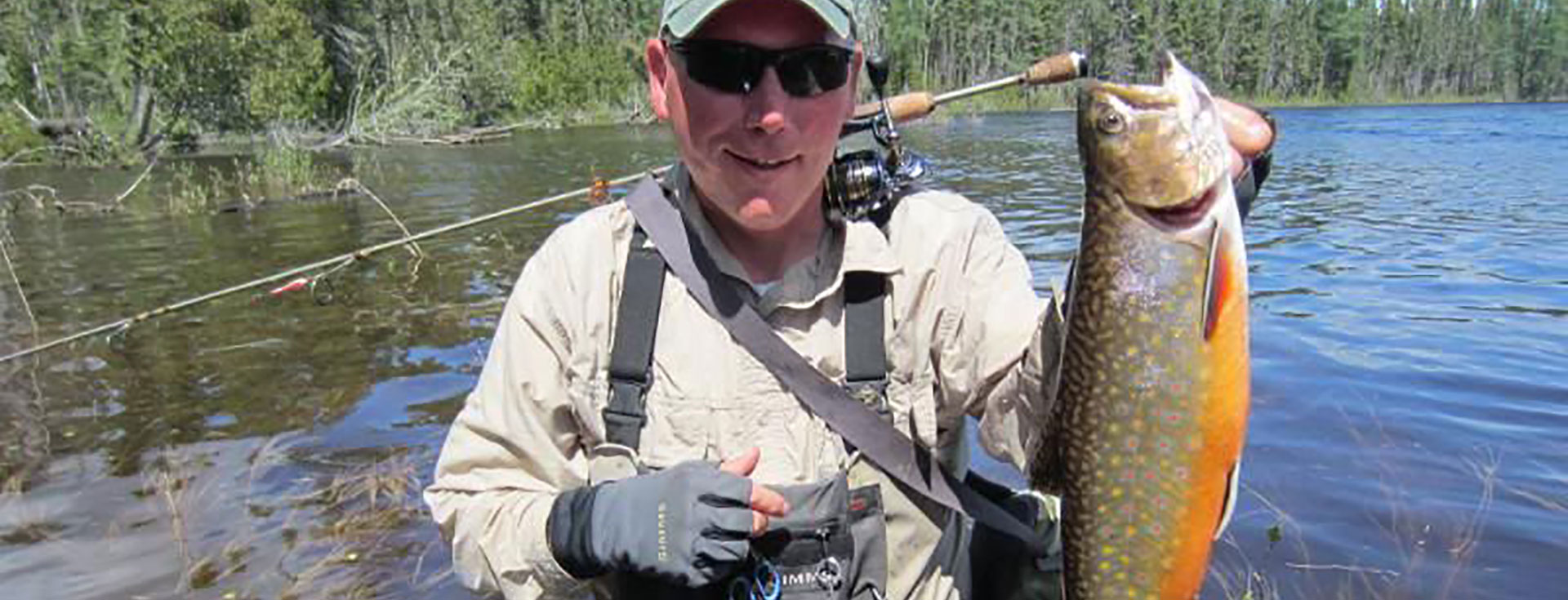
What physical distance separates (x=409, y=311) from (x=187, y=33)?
24.9 m

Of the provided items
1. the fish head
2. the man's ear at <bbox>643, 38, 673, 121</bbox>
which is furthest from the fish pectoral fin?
the man's ear at <bbox>643, 38, 673, 121</bbox>

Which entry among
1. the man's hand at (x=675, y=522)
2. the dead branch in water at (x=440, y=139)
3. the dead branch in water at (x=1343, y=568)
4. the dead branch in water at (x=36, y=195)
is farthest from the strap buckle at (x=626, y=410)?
the dead branch in water at (x=440, y=139)

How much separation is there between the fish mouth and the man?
50 centimetres

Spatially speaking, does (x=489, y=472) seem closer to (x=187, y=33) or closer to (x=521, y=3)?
(x=187, y=33)

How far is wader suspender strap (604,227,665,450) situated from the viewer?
2.57 metres

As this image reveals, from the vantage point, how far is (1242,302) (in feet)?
6.46

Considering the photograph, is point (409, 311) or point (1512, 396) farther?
point (409, 311)

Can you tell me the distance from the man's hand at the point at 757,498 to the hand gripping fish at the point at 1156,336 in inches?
27.0

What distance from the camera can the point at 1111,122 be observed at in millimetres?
2031

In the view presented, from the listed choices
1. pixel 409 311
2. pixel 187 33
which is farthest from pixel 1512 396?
pixel 187 33

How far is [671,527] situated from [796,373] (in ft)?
1.69

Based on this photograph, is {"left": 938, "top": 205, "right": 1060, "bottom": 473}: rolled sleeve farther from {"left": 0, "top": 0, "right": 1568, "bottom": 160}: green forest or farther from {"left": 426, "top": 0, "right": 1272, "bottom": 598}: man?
{"left": 0, "top": 0, "right": 1568, "bottom": 160}: green forest

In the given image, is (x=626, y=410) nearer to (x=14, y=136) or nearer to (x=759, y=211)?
(x=759, y=211)

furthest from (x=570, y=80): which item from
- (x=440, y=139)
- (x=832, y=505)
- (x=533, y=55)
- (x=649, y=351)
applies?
(x=832, y=505)
